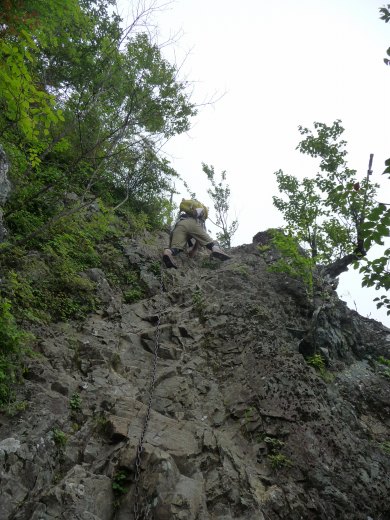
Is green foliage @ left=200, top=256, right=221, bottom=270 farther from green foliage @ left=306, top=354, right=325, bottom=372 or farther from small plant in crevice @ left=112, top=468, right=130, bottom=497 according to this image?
small plant in crevice @ left=112, top=468, right=130, bottom=497

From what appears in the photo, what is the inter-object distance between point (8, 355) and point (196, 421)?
2.76 metres

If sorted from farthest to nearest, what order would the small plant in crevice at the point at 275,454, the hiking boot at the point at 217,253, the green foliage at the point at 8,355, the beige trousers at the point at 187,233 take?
1. the hiking boot at the point at 217,253
2. the beige trousers at the point at 187,233
3. the small plant in crevice at the point at 275,454
4. the green foliage at the point at 8,355

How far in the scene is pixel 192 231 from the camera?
38.8 feet

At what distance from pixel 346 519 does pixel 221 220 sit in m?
19.5

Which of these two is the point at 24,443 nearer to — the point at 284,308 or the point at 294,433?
the point at 294,433

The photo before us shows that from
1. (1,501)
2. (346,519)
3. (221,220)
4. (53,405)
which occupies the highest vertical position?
(221,220)

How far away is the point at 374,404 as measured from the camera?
723cm

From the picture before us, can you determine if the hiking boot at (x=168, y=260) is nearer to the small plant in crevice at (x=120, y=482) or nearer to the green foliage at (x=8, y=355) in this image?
the green foliage at (x=8, y=355)

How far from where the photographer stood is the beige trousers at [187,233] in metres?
11.4

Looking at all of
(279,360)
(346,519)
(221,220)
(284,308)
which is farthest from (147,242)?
(221,220)

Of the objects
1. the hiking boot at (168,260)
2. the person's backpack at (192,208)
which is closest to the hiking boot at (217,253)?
the person's backpack at (192,208)

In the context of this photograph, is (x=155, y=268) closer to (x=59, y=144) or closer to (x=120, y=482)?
(x=59, y=144)

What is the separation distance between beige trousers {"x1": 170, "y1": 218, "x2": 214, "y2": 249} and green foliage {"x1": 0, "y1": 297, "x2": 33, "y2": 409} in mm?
7307

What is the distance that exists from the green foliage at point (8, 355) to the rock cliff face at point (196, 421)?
0.64 feet
